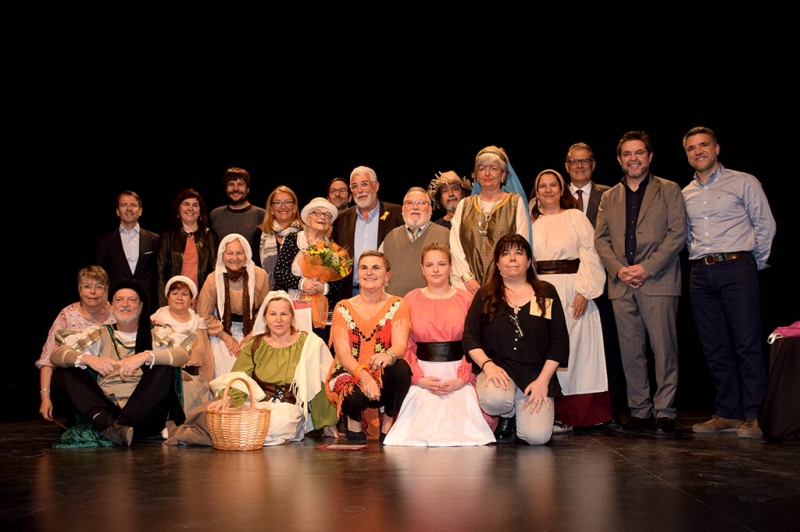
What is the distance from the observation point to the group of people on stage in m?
4.38

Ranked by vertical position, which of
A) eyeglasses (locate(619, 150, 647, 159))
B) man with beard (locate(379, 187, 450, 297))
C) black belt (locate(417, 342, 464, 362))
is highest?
eyeglasses (locate(619, 150, 647, 159))

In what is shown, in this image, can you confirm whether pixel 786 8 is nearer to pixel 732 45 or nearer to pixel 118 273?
pixel 732 45

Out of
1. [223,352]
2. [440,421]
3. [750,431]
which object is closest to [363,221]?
[223,352]

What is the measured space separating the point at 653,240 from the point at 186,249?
320 cm

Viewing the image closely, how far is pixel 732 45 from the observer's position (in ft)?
Answer: 23.4

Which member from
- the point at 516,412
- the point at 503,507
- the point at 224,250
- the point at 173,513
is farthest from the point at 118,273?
the point at 503,507

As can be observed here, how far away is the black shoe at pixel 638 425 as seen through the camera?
4.72 metres

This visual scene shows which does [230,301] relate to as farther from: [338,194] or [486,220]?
[486,220]

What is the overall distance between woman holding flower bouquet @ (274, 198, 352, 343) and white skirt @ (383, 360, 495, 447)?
1.04 metres

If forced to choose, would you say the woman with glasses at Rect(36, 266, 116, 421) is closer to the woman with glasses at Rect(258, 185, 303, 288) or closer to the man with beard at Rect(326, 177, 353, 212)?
the woman with glasses at Rect(258, 185, 303, 288)

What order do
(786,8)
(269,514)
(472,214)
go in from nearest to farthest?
1. (269,514)
2. (472,214)
3. (786,8)

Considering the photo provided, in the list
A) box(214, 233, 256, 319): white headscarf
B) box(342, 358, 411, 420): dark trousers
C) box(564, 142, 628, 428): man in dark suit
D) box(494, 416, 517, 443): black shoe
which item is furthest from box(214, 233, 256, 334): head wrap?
box(564, 142, 628, 428): man in dark suit

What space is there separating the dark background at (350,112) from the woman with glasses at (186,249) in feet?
6.92

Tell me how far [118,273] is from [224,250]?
3.95ft
